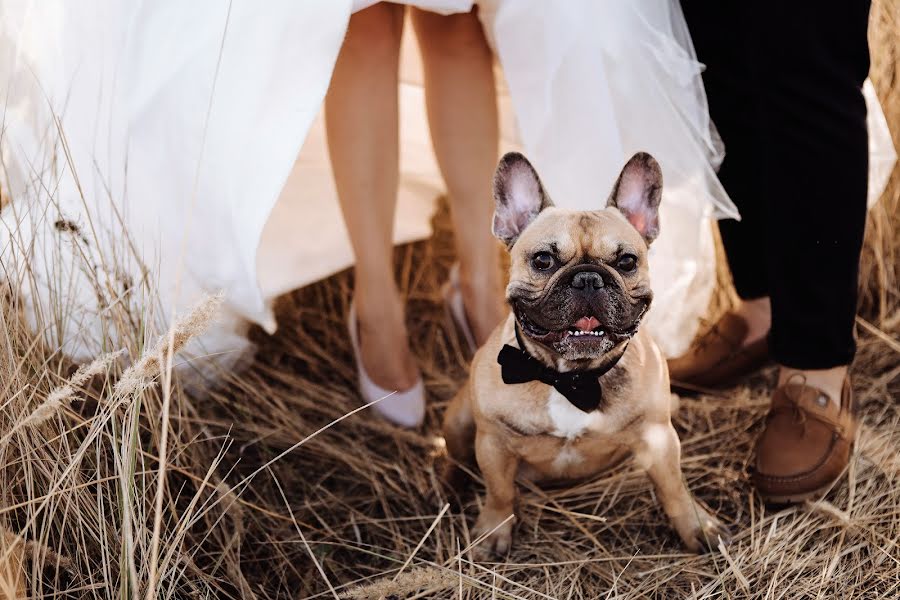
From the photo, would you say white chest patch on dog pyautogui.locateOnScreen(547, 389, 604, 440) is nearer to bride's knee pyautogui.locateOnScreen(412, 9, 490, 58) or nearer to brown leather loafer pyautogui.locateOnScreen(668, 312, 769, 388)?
brown leather loafer pyautogui.locateOnScreen(668, 312, 769, 388)

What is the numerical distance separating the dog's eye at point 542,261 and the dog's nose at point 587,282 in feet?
0.33

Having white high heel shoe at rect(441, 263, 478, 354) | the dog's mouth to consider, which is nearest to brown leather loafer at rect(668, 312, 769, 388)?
white high heel shoe at rect(441, 263, 478, 354)

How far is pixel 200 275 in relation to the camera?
187 centimetres

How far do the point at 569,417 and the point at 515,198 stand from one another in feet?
1.35

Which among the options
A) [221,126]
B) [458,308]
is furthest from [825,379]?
[221,126]

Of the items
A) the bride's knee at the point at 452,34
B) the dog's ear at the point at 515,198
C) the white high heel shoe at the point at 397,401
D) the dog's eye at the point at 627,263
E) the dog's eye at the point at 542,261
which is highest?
the bride's knee at the point at 452,34

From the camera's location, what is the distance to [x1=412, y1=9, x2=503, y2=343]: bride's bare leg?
79.0 inches

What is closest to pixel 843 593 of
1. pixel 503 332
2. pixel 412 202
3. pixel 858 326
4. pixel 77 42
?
pixel 503 332

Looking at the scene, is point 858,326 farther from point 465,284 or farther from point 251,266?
point 251,266

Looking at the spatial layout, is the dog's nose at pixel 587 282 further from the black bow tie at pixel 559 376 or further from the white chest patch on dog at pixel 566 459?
the white chest patch on dog at pixel 566 459

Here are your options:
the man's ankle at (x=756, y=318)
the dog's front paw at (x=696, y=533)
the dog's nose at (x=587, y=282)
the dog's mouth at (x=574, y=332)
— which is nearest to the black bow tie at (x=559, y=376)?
the dog's mouth at (x=574, y=332)

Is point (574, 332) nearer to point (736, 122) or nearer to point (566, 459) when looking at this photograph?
point (566, 459)

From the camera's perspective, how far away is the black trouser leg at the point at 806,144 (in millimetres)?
1616

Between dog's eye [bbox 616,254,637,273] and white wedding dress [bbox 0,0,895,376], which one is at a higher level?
white wedding dress [bbox 0,0,895,376]
